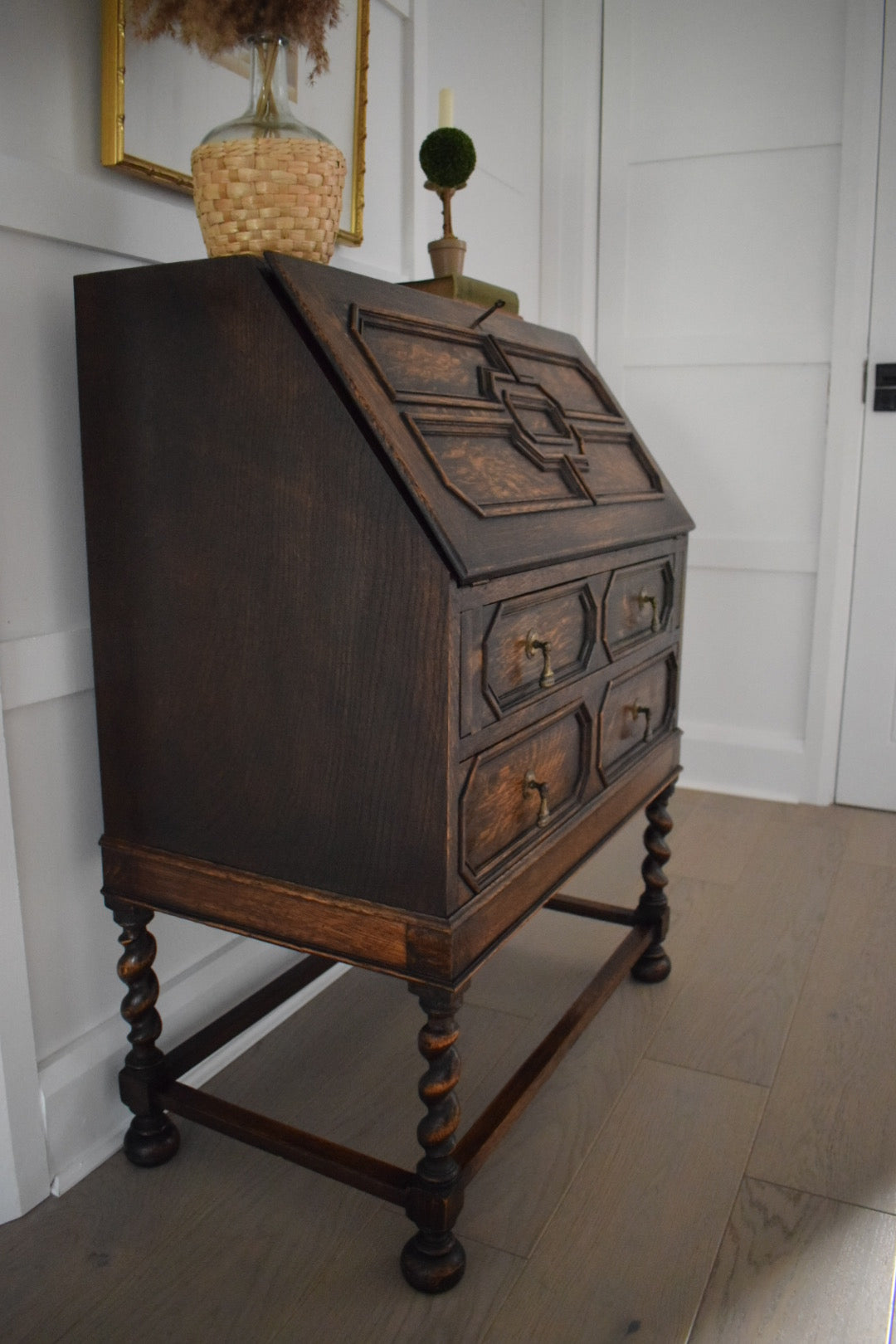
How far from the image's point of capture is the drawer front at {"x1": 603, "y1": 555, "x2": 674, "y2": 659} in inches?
64.8

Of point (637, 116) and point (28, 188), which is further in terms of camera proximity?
point (637, 116)

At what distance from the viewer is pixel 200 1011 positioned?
1.80 m

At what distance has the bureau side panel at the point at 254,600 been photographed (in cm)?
119

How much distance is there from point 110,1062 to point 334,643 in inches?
32.9

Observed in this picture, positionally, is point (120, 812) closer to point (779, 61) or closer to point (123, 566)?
point (123, 566)

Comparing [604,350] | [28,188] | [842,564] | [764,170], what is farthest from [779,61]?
[28,188]

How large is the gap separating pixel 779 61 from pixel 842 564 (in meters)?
1.41

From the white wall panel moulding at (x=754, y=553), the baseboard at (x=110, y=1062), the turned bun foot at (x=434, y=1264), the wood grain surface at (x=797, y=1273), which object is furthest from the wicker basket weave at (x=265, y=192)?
the white wall panel moulding at (x=754, y=553)

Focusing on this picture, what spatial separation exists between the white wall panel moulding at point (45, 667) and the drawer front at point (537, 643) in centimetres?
63

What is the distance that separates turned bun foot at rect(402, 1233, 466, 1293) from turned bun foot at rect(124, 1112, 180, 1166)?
431 mm

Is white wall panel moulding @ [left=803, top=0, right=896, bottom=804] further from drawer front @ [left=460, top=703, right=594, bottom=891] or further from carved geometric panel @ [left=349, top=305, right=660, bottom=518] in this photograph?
drawer front @ [left=460, top=703, right=594, bottom=891]

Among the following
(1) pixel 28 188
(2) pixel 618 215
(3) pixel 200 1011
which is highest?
(2) pixel 618 215

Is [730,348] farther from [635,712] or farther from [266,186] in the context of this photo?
[266,186]

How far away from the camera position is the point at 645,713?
1849mm
